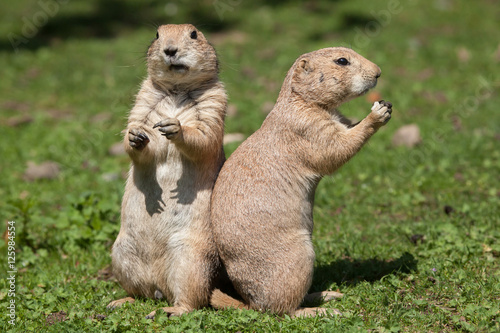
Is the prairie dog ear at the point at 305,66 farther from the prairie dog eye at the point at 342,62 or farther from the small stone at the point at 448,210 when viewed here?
the small stone at the point at 448,210

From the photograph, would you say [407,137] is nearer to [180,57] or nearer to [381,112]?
[381,112]

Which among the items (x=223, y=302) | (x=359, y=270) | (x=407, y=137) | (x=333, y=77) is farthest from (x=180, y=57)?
(x=407, y=137)

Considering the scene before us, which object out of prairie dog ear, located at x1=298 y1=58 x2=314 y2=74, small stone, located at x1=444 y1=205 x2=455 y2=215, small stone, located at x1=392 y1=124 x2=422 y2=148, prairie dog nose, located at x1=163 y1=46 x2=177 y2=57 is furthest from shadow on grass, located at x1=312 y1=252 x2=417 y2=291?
small stone, located at x1=392 y1=124 x2=422 y2=148

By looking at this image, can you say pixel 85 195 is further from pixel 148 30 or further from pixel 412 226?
pixel 148 30

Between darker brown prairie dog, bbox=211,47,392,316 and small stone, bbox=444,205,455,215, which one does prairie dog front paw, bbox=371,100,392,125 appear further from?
small stone, bbox=444,205,455,215

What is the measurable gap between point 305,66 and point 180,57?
0.92 metres

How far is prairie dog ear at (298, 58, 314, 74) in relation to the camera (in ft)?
14.3

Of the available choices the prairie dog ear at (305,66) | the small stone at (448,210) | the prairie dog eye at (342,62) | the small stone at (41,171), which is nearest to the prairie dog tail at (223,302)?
the prairie dog ear at (305,66)

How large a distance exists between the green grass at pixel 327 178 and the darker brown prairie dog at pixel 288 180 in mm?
271

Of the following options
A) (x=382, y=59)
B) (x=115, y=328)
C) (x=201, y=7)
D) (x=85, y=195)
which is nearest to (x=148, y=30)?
(x=201, y=7)

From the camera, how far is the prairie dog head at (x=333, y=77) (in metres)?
4.26

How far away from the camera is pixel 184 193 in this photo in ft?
14.6

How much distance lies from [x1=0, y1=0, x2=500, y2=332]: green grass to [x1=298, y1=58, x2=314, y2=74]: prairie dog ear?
1.11 metres

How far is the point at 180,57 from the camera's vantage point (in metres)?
4.33
